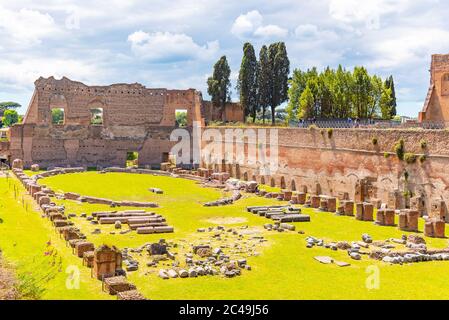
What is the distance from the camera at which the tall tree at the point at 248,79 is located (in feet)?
131

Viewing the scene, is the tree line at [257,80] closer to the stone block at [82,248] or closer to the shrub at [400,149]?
the shrub at [400,149]

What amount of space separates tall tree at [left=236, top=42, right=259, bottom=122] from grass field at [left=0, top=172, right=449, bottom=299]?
64.6 feet

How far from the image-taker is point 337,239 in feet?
51.1

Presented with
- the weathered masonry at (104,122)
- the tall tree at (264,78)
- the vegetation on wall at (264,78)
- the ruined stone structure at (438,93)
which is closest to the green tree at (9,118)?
the weathered masonry at (104,122)

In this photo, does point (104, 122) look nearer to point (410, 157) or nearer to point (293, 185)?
point (293, 185)

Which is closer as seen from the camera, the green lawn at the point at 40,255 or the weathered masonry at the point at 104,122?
the green lawn at the point at 40,255

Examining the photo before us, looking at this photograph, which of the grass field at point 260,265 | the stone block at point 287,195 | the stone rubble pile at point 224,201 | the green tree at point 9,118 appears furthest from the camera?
the green tree at point 9,118

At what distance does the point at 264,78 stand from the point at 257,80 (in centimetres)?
113

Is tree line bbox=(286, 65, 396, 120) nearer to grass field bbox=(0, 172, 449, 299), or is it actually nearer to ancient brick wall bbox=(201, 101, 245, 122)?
ancient brick wall bbox=(201, 101, 245, 122)

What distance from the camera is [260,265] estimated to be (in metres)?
12.6

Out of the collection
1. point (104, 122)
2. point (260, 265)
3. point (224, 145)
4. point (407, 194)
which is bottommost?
point (260, 265)

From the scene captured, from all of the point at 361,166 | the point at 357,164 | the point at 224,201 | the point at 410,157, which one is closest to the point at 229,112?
the point at 357,164

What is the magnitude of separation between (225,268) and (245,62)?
29825mm
